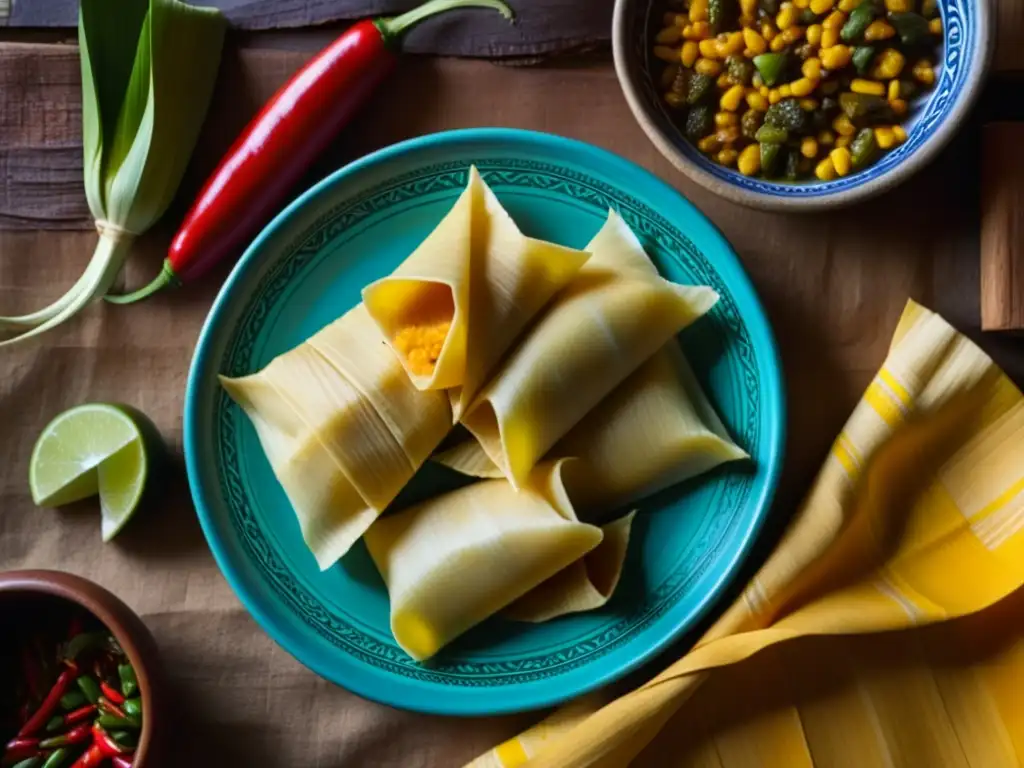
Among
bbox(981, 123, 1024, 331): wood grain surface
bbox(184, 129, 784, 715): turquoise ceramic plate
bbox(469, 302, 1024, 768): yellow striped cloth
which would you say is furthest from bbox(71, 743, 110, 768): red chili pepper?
bbox(981, 123, 1024, 331): wood grain surface

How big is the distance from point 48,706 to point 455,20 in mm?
1064

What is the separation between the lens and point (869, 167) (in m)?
1.23

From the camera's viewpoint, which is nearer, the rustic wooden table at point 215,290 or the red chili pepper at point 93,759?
the red chili pepper at point 93,759

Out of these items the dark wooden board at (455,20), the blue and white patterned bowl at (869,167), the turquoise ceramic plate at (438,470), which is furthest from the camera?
the dark wooden board at (455,20)

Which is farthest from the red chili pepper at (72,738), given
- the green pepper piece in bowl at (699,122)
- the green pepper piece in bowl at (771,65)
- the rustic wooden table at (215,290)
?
the green pepper piece in bowl at (771,65)

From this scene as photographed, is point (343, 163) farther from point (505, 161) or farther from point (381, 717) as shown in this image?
point (381, 717)

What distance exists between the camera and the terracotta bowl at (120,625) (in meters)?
1.15

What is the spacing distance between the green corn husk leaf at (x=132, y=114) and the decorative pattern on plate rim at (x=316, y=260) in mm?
213

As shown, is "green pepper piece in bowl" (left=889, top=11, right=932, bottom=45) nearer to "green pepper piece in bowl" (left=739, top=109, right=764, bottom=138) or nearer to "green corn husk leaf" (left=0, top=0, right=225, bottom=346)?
"green pepper piece in bowl" (left=739, top=109, right=764, bottom=138)

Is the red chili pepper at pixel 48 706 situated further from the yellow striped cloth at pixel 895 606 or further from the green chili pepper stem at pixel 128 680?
the yellow striped cloth at pixel 895 606

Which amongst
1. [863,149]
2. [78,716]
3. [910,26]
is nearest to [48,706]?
[78,716]

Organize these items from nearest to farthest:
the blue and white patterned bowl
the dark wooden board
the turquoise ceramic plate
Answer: the blue and white patterned bowl
the turquoise ceramic plate
the dark wooden board

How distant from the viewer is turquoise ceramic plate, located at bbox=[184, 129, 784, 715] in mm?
1246

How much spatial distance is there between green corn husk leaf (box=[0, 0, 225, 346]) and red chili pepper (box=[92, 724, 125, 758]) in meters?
0.54
